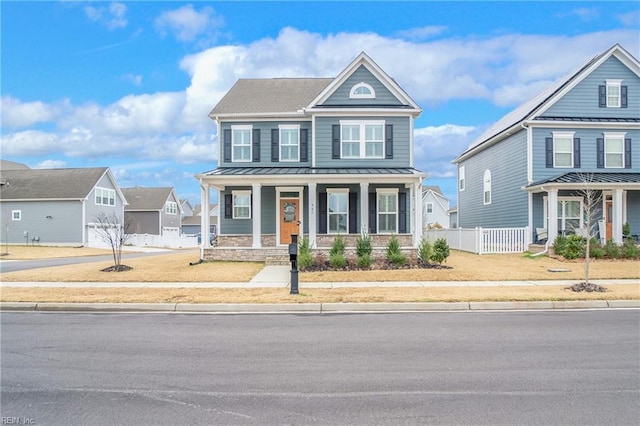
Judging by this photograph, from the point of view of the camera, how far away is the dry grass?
11141 mm

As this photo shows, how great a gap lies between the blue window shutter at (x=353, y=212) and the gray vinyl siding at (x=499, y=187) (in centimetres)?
946

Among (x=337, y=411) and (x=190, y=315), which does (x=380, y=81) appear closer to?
(x=190, y=315)

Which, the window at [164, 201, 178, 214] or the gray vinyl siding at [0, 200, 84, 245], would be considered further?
the window at [164, 201, 178, 214]

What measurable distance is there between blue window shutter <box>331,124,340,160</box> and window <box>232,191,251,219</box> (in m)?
4.68

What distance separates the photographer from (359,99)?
2195cm

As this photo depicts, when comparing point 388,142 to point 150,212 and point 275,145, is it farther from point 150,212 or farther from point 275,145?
point 150,212

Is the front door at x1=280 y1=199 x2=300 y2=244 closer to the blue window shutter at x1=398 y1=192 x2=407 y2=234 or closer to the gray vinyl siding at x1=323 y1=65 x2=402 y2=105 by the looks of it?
the blue window shutter at x1=398 y1=192 x2=407 y2=234

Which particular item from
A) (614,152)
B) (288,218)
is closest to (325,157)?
(288,218)

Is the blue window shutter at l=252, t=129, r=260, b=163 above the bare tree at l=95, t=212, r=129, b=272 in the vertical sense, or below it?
above

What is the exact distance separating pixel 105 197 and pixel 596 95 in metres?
39.4

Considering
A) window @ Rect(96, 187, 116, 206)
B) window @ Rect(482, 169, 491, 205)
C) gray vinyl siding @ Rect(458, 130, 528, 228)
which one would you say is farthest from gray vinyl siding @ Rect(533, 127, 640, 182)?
window @ Rect(96, 187, 116, 206)

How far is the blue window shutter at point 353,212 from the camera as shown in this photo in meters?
21.6

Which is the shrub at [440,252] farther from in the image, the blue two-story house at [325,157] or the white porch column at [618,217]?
the white porch column at [618,217]

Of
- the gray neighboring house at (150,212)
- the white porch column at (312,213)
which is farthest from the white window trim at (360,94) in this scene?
the gray neighboring house at (150,212)
